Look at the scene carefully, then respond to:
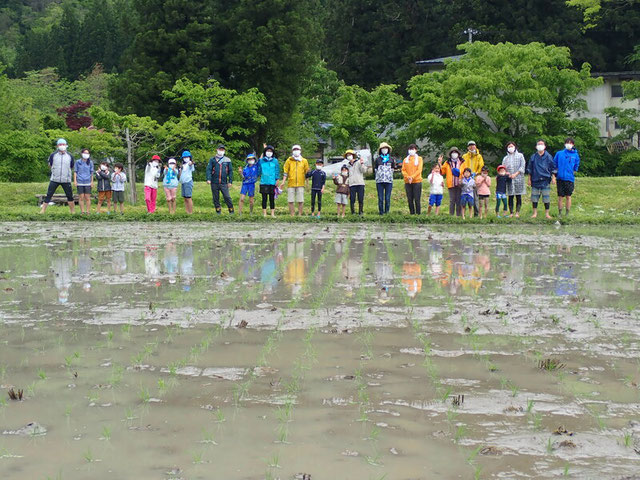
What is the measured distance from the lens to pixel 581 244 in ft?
49.5

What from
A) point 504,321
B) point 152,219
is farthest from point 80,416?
point 152,219

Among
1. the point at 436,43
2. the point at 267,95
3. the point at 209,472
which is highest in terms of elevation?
the point at 436,43

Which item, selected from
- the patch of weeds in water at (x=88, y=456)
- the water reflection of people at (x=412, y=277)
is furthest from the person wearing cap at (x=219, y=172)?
the patch of weeds in water at (x=88, y=456)

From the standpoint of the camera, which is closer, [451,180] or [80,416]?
[80,416]

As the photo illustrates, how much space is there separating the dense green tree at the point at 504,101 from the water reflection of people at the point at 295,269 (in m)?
27.1

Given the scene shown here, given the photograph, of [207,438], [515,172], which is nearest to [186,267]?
[207,438]

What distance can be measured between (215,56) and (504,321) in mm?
39136

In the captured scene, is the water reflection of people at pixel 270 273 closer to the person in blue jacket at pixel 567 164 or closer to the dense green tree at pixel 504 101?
the person in blue jacket at pixel 567 164

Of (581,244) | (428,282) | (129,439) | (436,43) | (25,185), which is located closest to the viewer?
(129,439)

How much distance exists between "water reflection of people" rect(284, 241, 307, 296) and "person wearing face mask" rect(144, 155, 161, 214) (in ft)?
29.4

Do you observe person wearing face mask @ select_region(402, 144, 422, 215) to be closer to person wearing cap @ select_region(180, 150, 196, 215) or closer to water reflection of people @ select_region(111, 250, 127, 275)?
person wearing cap @ select_region(180, 150, 196, 215)

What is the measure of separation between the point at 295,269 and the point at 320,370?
5.54 m

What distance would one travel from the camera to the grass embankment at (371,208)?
2064cm

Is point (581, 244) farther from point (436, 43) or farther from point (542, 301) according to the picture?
point (436, 43)
